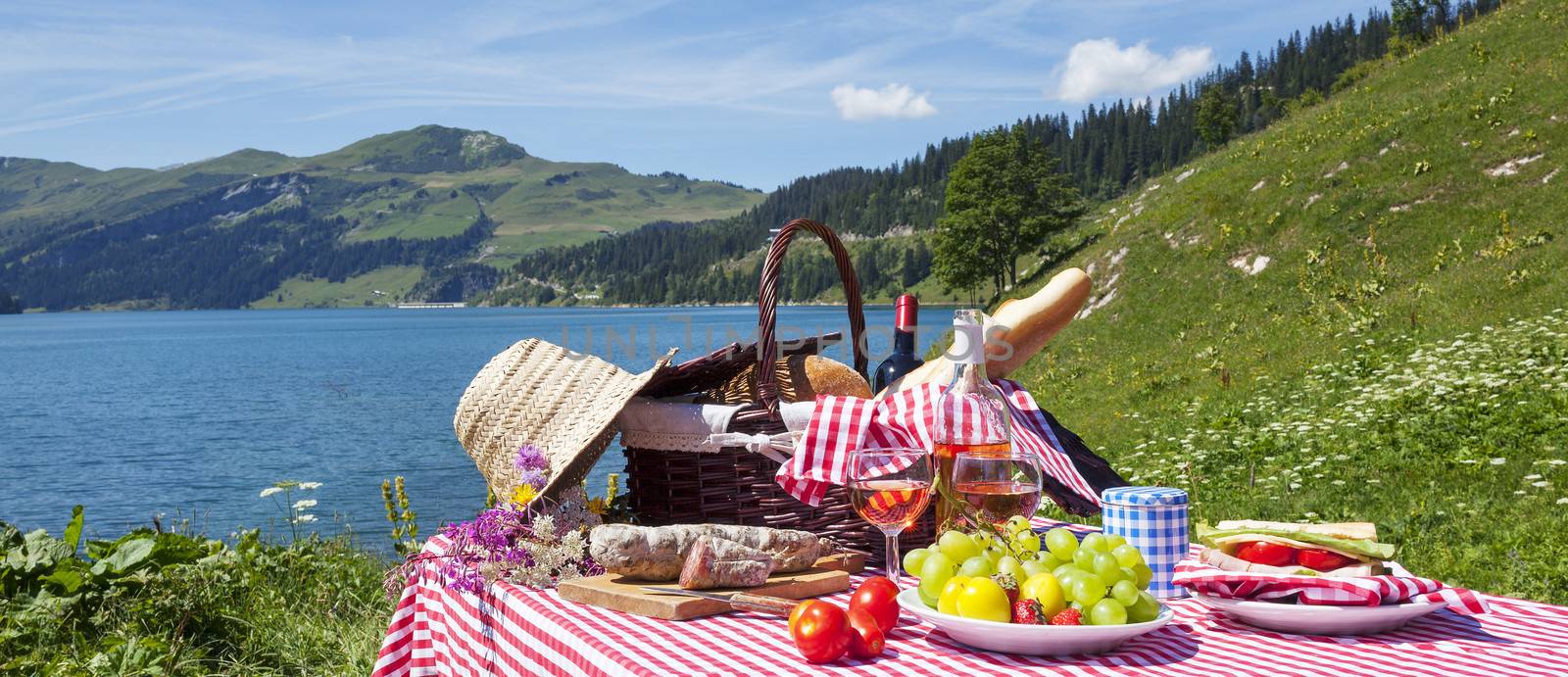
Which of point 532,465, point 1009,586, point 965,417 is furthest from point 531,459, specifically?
point 1009,586

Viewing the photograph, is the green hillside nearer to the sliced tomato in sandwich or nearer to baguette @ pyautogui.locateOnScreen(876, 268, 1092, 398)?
baguette @ pyautogui.locateOnScreen(876, 268, 1092, 398)

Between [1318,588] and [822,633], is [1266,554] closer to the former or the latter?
[1318,588]

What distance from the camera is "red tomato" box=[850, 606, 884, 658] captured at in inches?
73.9

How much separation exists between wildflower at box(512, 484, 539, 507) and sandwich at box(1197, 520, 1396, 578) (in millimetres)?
1565

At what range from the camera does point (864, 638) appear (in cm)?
188

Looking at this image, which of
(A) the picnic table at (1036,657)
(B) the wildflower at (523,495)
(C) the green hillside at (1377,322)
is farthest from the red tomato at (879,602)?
(C) the green hillside at (1377,322)

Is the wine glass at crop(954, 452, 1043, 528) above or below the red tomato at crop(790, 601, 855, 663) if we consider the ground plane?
above

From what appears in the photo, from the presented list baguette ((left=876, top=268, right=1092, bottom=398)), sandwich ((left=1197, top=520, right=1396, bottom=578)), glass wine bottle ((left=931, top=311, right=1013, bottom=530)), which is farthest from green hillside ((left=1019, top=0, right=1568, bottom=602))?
glass wine bottle ((left=931, top=311, right=1013, bottom=530))

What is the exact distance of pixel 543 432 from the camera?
9.74 ft

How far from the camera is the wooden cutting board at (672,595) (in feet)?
7.16

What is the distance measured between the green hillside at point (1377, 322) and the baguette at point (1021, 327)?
181 inches

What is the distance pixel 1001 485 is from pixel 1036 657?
1.44 ft

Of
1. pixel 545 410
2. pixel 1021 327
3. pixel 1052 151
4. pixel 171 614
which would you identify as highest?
pixel 1052 151

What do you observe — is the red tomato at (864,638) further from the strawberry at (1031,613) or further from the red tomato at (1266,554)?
the red tomato at (1266,554)
